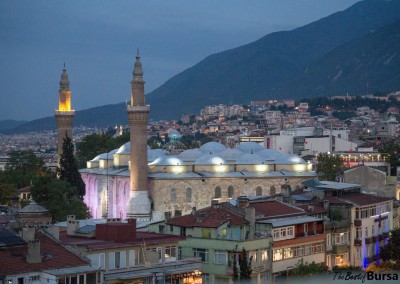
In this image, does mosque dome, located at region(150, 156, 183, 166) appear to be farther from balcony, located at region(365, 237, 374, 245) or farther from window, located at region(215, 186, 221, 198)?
balcony, located at region(365, 237, 374, 245)

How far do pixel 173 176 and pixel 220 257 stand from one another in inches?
1103

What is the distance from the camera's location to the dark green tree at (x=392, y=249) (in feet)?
117

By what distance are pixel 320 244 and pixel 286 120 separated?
470ft

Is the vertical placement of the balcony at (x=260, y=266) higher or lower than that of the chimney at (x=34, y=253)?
lower

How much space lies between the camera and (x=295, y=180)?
58.3 metres

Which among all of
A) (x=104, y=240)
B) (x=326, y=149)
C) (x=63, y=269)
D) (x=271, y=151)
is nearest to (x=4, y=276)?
(x=63, y=269)

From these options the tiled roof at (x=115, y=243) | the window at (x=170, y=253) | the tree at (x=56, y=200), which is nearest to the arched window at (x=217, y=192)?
the tree at (x=56, y=200)

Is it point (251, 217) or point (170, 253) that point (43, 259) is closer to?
point (170, 253)

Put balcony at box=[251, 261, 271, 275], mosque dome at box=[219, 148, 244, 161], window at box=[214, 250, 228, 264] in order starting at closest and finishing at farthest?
1. window at box=[214, 250, 228, 264]
2. balcony at box=[251, 261, 271, 275]
3. mosque dome at box=[219, 148, 244, 161]

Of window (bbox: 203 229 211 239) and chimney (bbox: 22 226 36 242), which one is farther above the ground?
chimney (bbox: 22 226 36 242)

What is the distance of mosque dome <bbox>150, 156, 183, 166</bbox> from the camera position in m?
57.4

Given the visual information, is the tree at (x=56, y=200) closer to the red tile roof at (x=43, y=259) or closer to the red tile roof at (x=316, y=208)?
the red tile roof at (x=316, y=208)

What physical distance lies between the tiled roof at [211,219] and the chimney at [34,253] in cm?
742

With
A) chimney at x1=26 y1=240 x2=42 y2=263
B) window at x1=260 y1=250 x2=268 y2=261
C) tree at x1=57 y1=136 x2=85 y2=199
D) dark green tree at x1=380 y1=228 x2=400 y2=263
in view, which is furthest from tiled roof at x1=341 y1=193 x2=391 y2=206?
tree at x1=57 y1=136 x2=85 y2=199
